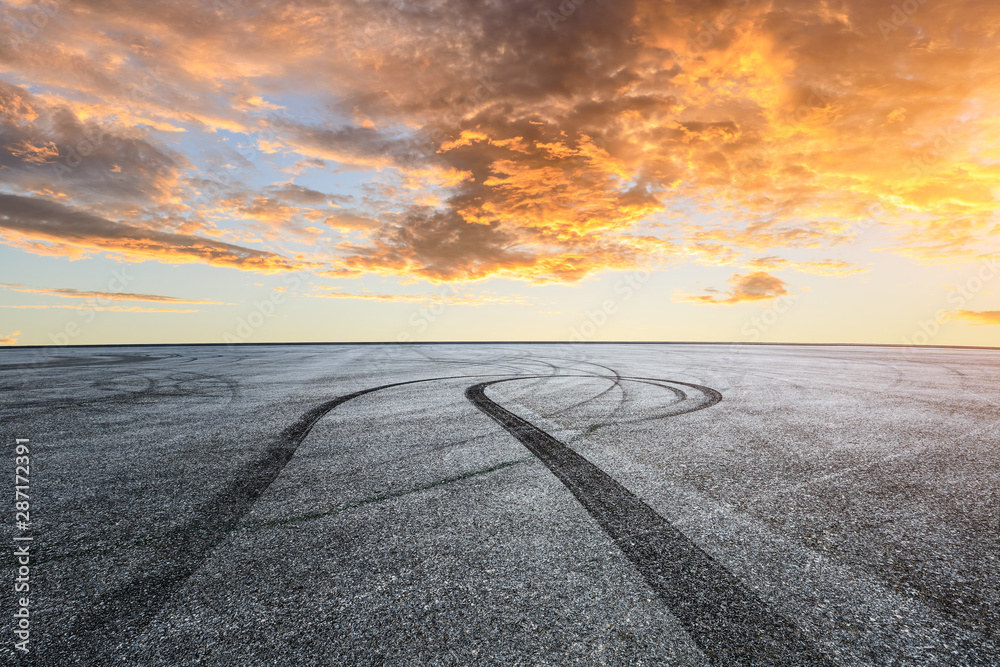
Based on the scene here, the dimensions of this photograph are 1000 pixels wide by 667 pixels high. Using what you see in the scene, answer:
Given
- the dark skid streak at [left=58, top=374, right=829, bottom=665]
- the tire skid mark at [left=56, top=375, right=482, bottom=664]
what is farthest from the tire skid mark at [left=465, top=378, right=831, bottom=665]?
the tire skid mark at [left=56, top=375, right=482, bottom=664]

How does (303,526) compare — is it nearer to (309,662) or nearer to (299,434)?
(309,662)

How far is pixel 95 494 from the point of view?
15.5ft

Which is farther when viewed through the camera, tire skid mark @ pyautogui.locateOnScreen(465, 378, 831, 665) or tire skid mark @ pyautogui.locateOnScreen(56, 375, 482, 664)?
tire skid mark @ pyautogui.locateOnScreen(56, 375, 482, 664)

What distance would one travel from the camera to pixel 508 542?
3594mm

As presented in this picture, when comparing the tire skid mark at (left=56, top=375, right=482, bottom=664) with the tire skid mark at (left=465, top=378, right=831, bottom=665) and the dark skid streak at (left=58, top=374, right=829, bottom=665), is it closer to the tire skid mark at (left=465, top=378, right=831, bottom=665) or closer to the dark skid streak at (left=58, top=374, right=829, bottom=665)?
the dark skid streak at (left=58, top=374, right=829, bottom=665)

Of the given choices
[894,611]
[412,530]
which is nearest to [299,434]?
[412,530]

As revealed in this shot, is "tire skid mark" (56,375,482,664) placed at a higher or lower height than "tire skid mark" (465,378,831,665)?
lower

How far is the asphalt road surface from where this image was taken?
249 centimetres

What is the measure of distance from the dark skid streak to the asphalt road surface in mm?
18

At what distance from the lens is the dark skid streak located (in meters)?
2.43

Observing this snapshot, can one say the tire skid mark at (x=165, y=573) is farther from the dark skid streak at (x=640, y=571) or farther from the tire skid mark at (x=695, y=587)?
the tire skid mark at (x=695, y=587)

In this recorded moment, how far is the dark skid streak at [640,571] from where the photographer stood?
2.43 m

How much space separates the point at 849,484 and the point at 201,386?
49.6ft

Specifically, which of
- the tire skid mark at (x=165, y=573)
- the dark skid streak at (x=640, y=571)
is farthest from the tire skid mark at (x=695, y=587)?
the tire skid mark at (x=165, y=573)
